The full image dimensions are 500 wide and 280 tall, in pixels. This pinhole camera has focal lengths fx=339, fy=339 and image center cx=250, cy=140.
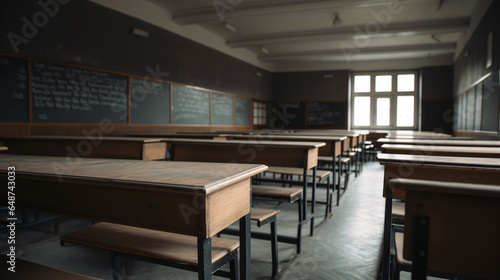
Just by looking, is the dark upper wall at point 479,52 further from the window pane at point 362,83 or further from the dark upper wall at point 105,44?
the dark upper wall at point 105,44

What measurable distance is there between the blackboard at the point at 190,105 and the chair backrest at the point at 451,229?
5626 millimetres

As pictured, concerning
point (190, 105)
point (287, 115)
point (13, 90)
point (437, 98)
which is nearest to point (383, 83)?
point (437, 98)

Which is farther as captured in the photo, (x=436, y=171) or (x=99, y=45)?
(x=99, y=45)

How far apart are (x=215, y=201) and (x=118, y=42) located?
15.2 ft

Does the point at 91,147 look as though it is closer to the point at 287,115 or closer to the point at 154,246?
the point at 154,246

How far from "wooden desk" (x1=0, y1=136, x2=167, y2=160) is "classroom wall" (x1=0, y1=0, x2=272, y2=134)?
74 cm

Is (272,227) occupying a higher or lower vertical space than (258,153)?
lower

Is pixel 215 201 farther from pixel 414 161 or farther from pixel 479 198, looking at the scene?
pixel 414 161

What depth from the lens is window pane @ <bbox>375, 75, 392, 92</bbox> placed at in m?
10.2

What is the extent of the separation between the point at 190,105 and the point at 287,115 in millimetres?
4858

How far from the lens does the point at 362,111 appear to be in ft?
34.4

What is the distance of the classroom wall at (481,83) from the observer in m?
4.27

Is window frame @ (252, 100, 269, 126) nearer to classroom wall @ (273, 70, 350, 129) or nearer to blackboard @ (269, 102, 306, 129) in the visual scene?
blackboard @ (269, 102, 306, 129)

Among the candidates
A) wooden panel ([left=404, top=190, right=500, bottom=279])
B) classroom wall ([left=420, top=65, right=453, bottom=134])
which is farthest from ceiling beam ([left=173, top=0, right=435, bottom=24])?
wooden panel ([left=404, top=190, right=500, bottom=279])
